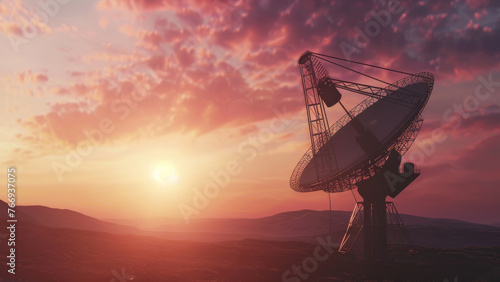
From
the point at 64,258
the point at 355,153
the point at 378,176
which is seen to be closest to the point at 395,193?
the point at 378,176

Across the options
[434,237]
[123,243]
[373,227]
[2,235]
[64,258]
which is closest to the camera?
[373,227]

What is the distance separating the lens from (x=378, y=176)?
51094 mm

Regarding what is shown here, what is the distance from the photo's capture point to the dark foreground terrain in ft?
150

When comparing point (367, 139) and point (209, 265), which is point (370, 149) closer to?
point (367, 139)

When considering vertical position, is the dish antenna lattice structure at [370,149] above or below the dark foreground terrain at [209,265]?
above

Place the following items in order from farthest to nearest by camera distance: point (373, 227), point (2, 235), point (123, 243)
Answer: point (123, 243), point (2, 235), point (373, 227)

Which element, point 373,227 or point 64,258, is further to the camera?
point 64,258

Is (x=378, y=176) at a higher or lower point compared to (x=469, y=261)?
higher

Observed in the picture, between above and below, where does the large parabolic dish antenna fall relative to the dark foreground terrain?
above

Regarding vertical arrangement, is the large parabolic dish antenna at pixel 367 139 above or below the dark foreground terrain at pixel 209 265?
above

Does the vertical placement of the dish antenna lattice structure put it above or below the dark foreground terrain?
above

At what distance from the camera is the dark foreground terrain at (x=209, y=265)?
150ft

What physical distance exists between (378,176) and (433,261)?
1396cm

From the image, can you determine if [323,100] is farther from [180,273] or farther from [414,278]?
[180,273]
